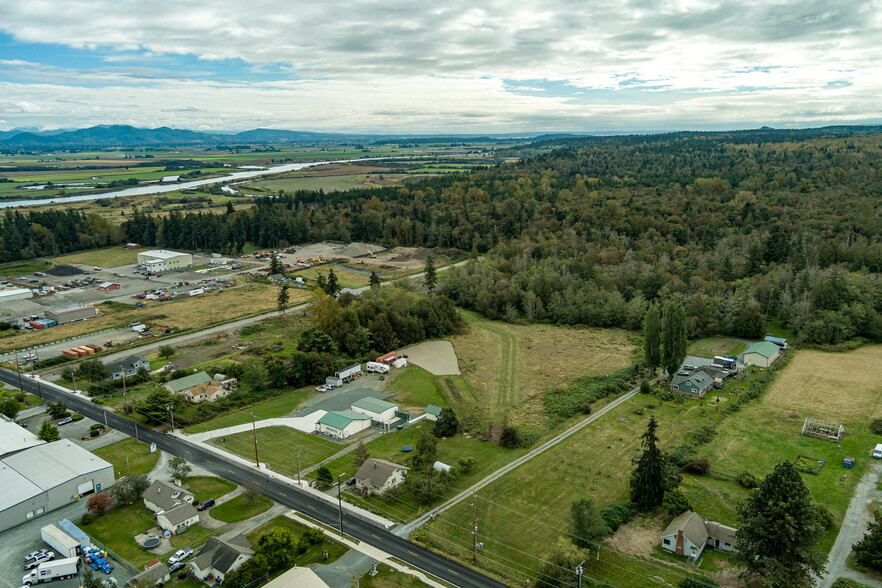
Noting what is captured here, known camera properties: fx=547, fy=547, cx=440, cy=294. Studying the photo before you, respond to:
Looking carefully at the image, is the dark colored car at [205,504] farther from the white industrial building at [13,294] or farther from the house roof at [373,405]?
the white industrial building at [13,294]

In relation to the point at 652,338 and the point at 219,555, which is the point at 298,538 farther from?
the point at 652,338

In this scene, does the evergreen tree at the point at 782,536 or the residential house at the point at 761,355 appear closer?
the evergreen tree at the point at 782,536

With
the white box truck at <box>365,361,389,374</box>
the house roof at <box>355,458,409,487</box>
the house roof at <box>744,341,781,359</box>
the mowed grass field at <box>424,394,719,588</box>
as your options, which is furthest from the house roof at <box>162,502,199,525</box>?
the house roof at <box>744,341,781,359</box>

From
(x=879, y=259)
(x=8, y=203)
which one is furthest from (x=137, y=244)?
(x=879, y=259)

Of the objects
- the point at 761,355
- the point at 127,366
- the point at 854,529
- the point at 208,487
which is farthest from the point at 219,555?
the point at 761,355

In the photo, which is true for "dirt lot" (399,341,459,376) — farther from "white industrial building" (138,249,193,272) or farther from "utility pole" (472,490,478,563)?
"white industrial building" (138,249,193,272)

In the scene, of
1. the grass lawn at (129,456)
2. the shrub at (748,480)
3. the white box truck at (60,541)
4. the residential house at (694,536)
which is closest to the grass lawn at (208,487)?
the grass lawn at (129,456)
